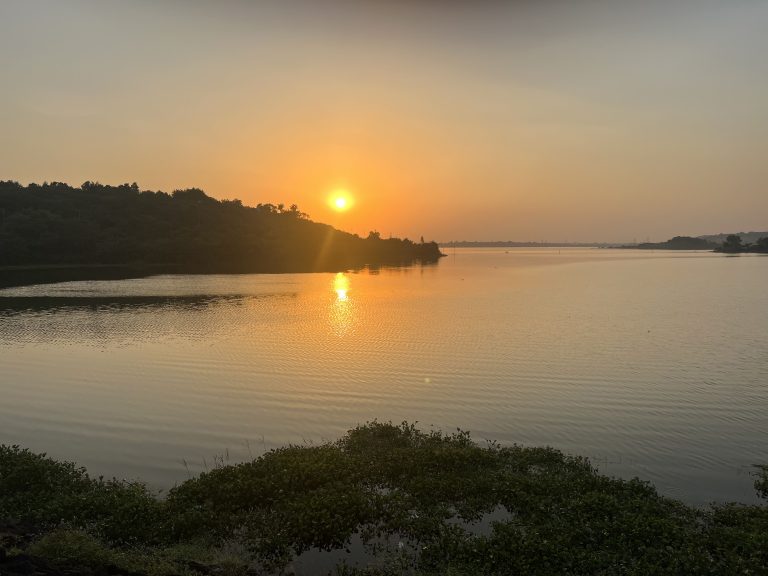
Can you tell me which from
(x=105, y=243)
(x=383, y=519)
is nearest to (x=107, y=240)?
(x=105, y=243)

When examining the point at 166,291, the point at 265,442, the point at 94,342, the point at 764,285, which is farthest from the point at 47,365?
the point at 764,285

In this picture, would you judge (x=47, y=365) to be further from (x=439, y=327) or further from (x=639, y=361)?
(x=639, y=361)

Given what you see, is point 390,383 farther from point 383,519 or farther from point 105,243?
point 105,243

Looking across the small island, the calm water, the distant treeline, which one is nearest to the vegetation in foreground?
the calm water

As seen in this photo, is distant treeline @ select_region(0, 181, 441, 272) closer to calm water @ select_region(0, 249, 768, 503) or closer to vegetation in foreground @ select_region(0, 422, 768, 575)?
calm water @ select_region(0, 249, 768, 503)

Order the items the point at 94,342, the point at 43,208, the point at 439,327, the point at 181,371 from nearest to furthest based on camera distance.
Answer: the point at 181,371, the point at 94,342, the point at 439,327, the point at 43,208

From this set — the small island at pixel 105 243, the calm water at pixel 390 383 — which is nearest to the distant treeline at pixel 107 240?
the small island at pixel 105 243

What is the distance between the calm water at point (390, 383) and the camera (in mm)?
22406

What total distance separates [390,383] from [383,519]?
18.2m

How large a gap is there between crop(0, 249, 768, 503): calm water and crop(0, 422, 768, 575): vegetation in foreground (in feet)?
9.89

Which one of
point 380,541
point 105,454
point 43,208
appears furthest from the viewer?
point 43,208

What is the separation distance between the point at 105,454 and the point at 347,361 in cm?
2068

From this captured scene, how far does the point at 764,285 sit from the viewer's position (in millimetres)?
102125

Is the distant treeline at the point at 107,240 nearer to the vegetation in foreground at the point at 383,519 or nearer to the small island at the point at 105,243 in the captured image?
the small island at the point at 105,243
